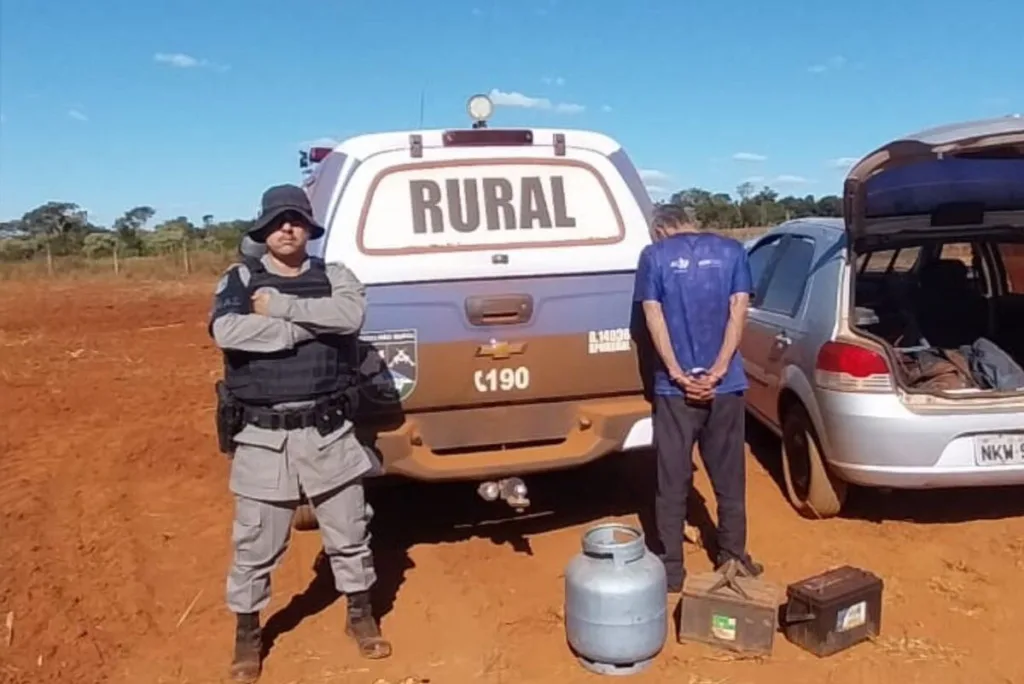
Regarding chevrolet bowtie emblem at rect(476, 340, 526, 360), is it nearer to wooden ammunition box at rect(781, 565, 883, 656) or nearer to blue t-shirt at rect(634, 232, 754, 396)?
blue t-shirt at rect(634, 232, 754, 396)

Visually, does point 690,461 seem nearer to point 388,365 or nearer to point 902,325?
point 388,365

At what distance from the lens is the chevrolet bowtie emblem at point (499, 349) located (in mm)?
4934

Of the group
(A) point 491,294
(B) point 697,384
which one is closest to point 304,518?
(A) point 491,294

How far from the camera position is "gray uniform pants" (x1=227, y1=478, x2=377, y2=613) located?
421 cm

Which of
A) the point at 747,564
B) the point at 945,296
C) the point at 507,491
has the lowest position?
the point at 747,564

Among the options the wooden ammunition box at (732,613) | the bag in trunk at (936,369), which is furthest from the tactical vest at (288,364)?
the bag in trunk at (936,369)

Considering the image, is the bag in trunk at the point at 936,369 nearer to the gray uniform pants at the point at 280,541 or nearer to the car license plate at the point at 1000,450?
the car license plate at the point at 1000,450

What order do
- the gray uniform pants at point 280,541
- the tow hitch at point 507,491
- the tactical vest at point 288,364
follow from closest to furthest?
the tactical vest at point 288,364 → the gray uniform pants at point 280,541 → the tow hitch at point 507,491

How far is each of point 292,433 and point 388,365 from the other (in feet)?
2.49

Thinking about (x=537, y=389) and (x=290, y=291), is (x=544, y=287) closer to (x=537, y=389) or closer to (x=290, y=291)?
(x=537, y=389)

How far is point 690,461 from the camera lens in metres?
4.86

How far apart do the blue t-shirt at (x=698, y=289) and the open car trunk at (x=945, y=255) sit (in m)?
0.90

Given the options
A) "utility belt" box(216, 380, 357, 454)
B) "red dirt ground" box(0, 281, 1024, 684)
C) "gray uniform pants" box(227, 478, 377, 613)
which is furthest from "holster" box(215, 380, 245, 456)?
"red dirt ground" box(0, 281, 1024, 684)

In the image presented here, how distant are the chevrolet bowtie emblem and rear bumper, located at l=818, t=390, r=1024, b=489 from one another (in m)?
1.67
